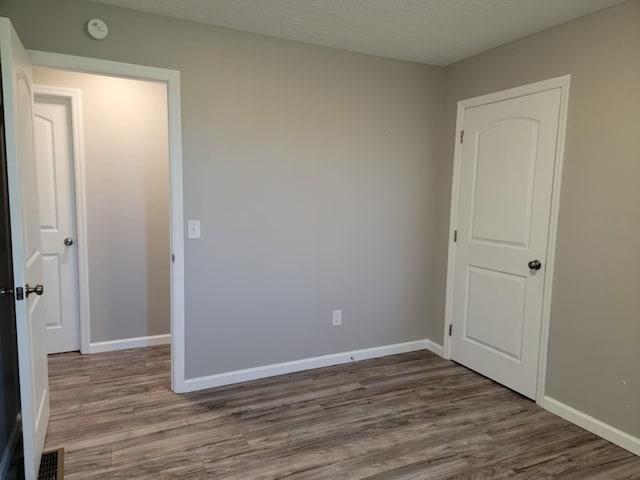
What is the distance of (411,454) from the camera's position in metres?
2.24

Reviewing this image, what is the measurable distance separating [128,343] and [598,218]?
11.9 ft

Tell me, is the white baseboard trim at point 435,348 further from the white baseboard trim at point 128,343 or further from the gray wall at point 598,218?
A: the white baseboard trim at point 128,343

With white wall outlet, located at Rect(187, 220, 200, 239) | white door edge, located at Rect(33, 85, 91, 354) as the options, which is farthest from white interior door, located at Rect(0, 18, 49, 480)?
white door edge, located at Rect(33, 85, 91, 354)

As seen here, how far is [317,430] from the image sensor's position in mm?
2449

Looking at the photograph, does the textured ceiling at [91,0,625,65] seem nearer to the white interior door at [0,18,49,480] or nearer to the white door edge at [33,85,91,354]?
the white interior door at [0,18,49,480]

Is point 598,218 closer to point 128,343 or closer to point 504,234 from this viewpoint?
point 504,234

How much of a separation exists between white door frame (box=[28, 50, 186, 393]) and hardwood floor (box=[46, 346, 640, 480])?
1.17ft

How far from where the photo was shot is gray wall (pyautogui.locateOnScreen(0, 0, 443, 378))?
2.65 meters

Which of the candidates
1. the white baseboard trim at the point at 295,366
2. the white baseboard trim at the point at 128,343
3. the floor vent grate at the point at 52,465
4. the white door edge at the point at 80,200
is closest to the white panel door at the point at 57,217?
the white door edge at the point at 80,200

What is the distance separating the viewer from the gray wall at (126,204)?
3.35 meters

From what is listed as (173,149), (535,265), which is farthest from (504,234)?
(173,149)

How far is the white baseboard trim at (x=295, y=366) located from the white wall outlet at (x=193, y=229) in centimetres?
99

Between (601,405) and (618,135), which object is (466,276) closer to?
(601,405)

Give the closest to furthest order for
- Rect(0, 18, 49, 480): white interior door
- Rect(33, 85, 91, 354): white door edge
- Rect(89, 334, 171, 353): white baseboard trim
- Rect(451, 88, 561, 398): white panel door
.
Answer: Rect(0, 18, 49, 480): white interior door < Rect(451, 88, 561, 398): white panel door < Rect(33, 85, 91, 354): white door edge < Rect(89, 334, 171, 353): white baseboard trim
